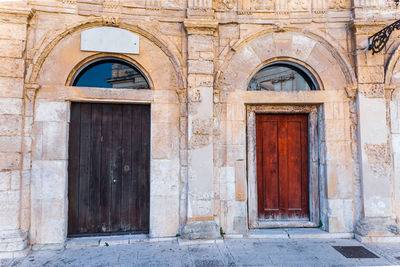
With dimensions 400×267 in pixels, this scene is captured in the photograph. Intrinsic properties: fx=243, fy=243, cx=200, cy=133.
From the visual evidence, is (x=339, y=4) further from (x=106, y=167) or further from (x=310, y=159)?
(x=106, y=167)

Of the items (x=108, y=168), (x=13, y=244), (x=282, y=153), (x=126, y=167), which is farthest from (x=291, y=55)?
(x=13, y=244)

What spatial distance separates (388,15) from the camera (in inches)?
179

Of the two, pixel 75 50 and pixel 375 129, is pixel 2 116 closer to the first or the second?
pixel 75 50

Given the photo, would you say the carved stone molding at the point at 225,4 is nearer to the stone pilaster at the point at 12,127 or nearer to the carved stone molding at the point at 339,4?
the carved stone molding at the point at 339,4

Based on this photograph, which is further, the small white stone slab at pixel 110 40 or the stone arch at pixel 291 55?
the stone arch at pixel 291 55

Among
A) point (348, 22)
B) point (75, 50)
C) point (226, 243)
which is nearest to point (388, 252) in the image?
point (226, 243)

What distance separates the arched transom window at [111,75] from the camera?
14.8ft

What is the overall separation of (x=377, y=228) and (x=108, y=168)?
15.9 ft

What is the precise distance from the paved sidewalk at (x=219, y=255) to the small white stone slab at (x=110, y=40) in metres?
3.37

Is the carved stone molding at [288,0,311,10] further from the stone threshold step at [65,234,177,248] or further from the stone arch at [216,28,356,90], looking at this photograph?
the stone threshold step at [65,234,177,248]

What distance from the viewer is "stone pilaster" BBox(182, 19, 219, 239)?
13.8 feet

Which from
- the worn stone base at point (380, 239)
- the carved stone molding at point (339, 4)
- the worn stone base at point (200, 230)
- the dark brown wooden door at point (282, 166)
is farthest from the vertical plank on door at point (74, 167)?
the carved stone molding at point (339, 4)

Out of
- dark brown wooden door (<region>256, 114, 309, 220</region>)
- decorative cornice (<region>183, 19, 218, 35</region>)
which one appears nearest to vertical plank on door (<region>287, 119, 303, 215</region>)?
dark brown wooden door (<region>256, 114, 309, 220</region>)

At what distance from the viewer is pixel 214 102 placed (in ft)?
14.7
